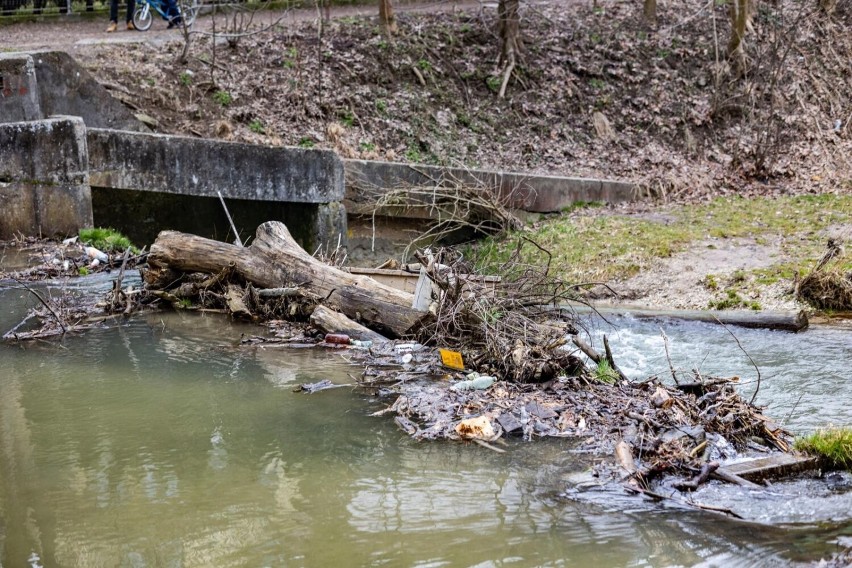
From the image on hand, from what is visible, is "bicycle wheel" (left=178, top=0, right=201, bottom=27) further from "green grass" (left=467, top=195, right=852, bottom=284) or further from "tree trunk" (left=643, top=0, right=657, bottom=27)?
"tree trunk" (left=643, top=0, right=657, bottom=27)

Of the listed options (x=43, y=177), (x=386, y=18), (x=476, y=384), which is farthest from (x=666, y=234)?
(x=386, y=18)

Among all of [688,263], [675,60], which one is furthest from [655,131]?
[688,263]

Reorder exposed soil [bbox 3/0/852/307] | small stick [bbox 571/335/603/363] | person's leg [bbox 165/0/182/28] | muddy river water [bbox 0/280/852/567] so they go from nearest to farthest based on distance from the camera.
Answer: muddy river water [bbox 0/280/852/567] < small stick [bbox 571/335/603/363] < exposed soil [bbox 3/0/852/307] < person's leg [bbox 165/0/182/28]

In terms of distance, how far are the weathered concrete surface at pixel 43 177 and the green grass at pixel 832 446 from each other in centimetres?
968

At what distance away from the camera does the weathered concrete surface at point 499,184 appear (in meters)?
13.6

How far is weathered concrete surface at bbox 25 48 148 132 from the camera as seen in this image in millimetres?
13039

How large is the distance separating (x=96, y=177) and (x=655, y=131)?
38.0 feet

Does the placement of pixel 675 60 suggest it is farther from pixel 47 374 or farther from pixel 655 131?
pixel 47 374

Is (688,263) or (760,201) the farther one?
(760,201)

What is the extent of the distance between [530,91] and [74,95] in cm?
978

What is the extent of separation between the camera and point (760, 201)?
47.4 ft

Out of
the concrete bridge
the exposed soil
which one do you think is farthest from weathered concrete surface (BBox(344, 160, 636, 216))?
the exposed soil

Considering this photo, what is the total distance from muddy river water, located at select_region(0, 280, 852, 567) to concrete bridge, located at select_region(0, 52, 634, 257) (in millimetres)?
5278

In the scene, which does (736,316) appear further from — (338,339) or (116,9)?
(116,9)
